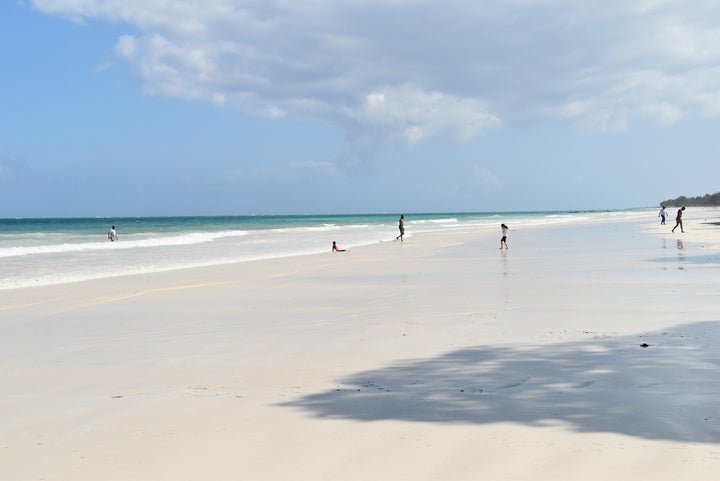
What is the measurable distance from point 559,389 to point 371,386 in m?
1.89

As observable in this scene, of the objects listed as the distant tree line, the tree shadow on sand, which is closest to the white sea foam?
the tree shadow on sand

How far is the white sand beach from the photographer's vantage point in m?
4.70

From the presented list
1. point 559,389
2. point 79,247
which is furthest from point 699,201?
point 559,389

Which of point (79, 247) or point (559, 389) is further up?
point (559, 389)

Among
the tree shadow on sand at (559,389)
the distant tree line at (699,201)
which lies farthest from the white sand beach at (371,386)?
the distant tree line at (699,201)

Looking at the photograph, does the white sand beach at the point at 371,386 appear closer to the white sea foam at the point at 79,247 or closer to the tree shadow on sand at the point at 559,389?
the tree shadow on sand at the point at 559,389

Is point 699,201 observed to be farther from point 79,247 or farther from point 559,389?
point 559,389

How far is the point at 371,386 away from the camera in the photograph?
6820 mm

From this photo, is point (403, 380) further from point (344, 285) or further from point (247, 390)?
point (344, 285)

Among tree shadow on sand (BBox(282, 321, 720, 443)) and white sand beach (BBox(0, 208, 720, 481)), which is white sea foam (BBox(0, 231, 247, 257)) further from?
tree shadow on sand (BBox(282, 321, 720, 443))

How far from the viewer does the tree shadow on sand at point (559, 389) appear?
543 cm

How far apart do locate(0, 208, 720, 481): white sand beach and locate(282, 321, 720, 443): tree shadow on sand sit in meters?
0.03

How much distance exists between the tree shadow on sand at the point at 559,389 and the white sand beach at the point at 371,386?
1.1 inches

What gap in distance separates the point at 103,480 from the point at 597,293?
37.3 feet
